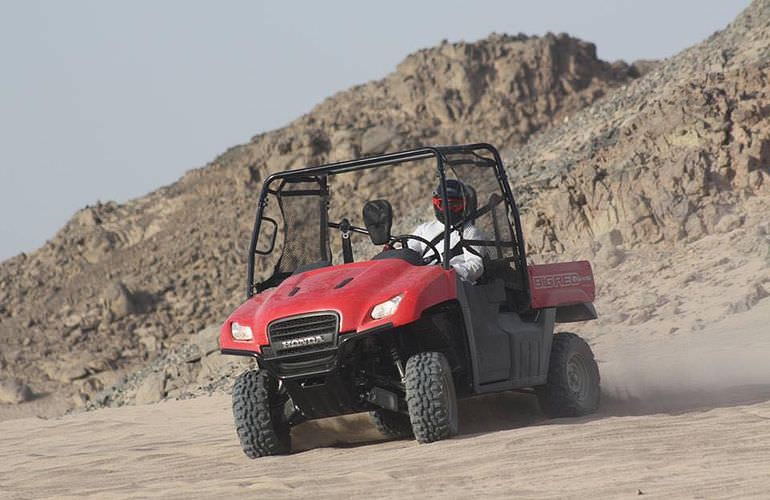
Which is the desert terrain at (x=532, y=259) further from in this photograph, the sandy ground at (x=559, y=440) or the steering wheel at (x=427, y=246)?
the steering wheel at (x=427, y=246)

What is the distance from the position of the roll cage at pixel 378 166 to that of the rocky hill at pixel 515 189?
7302 millimetres

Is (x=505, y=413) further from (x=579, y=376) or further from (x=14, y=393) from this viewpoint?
(x=14, y=393)

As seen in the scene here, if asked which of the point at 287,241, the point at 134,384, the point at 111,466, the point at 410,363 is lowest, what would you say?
the point at 134,384

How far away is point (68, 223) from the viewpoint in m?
52.8

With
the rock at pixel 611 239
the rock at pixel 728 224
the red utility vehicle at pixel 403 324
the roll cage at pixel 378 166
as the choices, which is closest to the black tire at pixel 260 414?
the red utility vehicle at pixel 403 324

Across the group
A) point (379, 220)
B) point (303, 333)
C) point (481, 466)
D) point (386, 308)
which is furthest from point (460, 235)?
point (481, 466)

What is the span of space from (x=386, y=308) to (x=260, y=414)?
4.43ft

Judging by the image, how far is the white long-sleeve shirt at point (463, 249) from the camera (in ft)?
31.0

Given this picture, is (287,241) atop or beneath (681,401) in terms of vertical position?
atop

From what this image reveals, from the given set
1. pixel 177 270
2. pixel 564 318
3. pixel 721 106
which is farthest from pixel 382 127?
pixel 564 318

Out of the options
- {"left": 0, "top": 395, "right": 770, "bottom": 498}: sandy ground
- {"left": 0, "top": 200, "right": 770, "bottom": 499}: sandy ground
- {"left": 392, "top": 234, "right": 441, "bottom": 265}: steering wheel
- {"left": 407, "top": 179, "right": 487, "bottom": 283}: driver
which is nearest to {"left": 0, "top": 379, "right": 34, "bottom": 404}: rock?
{"left": 0, "top": 200, "right": 770, "bottom": 499}: sandy ground

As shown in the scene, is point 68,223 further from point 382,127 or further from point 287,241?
point 287,241

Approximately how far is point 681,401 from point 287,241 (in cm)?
351

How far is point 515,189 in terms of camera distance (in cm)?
2622
